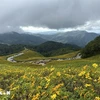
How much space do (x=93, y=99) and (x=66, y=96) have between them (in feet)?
2.80

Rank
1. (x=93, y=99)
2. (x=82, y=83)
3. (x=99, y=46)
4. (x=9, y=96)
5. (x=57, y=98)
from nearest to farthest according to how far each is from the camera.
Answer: (x=93, y=99) → (x=57, y=98) → (x=82, y=83) → (x=9, y=96) → (x=99, y=46)

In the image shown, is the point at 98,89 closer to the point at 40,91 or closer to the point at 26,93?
the point at 40,91

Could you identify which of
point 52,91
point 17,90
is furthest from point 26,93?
point 52,91

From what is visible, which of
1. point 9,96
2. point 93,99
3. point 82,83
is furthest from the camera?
point 9,96

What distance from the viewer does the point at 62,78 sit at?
940 cm

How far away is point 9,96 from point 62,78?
7.10ft

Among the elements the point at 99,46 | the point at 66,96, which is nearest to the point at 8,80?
the point at 66,96

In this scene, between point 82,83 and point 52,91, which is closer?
point 52,91

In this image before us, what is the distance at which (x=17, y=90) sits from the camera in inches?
364

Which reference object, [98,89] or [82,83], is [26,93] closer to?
[82,83]

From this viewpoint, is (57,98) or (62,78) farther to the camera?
(62,78)

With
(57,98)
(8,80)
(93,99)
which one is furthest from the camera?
(8,80)

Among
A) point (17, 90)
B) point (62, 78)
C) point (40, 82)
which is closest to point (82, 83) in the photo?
point (62, 78)

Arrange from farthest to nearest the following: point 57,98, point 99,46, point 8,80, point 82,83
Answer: point 99,46
point 8,80
point 82,83
point 57,98
